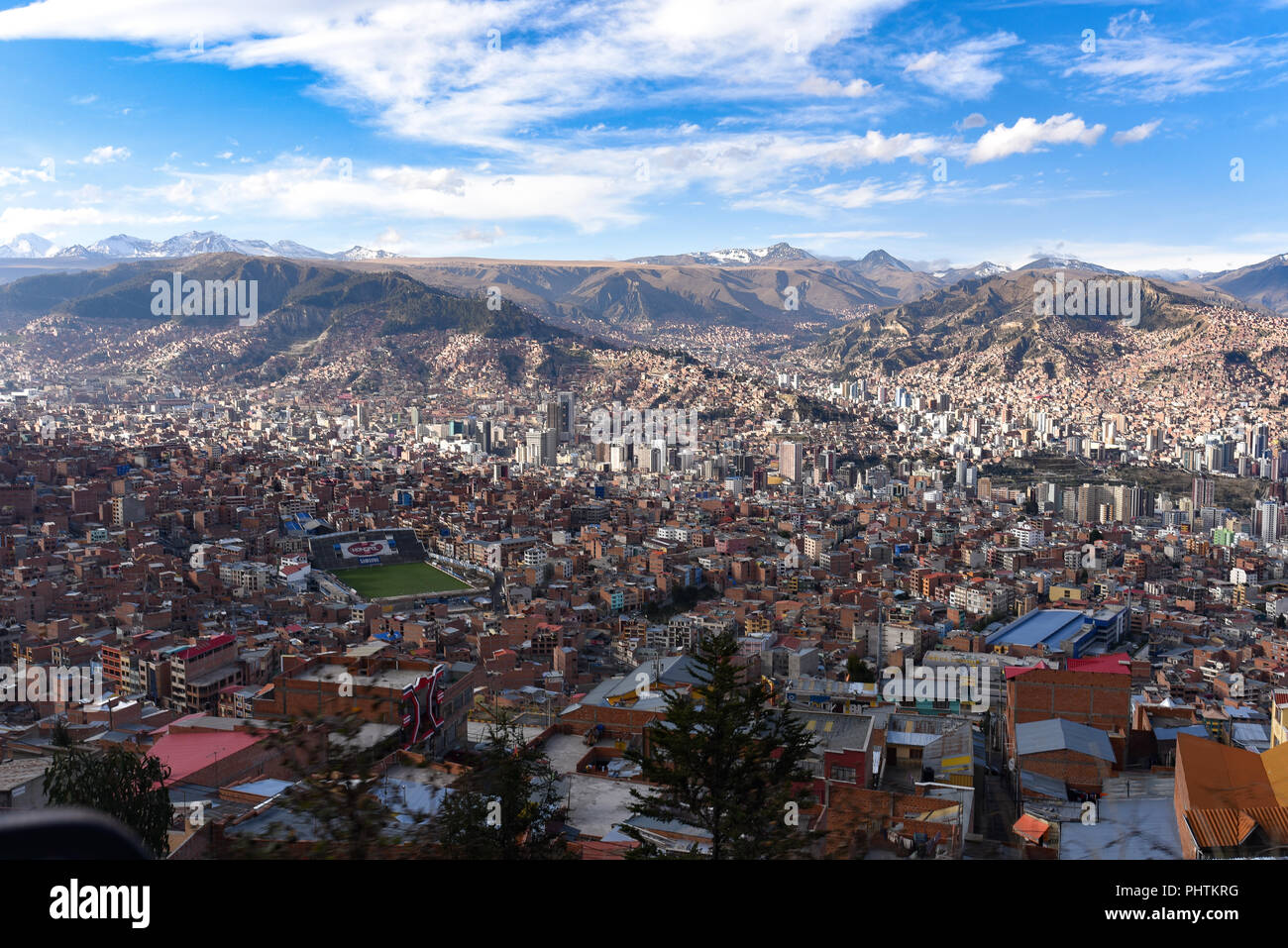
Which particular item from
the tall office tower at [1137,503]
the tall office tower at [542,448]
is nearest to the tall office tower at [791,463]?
the tall office tower at [542,448]

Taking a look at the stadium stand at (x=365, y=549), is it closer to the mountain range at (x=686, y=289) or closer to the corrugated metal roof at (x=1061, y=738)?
the corrugated metal roof at (x=1061, y=738)

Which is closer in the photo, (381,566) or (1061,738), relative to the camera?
(1061,738)

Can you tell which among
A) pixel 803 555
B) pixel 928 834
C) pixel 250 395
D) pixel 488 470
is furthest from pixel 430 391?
pixel 928 834

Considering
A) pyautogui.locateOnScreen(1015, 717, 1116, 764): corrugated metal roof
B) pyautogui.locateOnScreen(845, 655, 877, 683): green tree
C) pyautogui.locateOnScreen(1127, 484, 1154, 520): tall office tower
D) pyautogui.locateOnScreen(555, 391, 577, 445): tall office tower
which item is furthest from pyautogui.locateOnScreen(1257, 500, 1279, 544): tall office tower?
pyautogui.locateOnScreen(555, 391, 577, 445): tall office tower

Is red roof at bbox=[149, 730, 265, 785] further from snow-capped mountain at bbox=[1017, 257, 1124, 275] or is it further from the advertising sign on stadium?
snow-capped mountain at bbox=[1017, 257, 1124, 275]

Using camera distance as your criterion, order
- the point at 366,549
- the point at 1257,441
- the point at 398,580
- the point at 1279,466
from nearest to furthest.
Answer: the point at 398,580, the point at 366,549, the point at 1279,466, the point at 1257,441

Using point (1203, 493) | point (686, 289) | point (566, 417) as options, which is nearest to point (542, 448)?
point (566, 417)

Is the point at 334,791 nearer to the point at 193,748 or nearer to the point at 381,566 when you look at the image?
the point at 193,748
